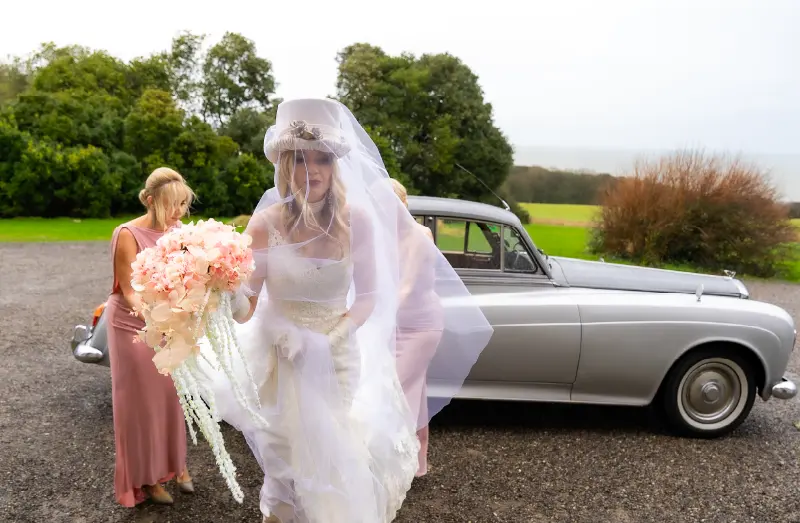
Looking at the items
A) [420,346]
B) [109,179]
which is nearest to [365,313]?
[420,346]

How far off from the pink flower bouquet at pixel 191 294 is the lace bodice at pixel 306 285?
0.20 m

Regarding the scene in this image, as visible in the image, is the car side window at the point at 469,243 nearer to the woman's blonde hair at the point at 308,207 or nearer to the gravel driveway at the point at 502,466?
the gravel driveway at the point at 502,466

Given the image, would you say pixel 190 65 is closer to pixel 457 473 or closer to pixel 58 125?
pixel 58 125

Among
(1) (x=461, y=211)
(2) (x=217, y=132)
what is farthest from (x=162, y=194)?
(2) (x=217, y=132)

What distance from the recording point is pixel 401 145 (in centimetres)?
2778

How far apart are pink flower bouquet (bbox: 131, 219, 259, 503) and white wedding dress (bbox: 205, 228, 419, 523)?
0.88ft

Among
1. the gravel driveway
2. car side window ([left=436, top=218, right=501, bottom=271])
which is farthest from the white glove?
car side window ([left=436, top=218, right=501, bottom=271])

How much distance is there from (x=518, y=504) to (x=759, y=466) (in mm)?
2066

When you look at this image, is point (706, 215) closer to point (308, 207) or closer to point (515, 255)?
point (515, 255)

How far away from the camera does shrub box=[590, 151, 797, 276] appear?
48.5 ft

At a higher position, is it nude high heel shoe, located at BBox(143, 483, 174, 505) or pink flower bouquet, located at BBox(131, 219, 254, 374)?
pink flower bouquet, located at BBox(131, 219, 254, 374)

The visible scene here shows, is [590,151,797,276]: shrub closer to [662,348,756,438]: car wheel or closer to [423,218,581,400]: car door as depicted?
[662,348,756,438]: car wheel

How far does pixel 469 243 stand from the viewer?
5031 millimetres

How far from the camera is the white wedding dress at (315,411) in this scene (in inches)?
106
